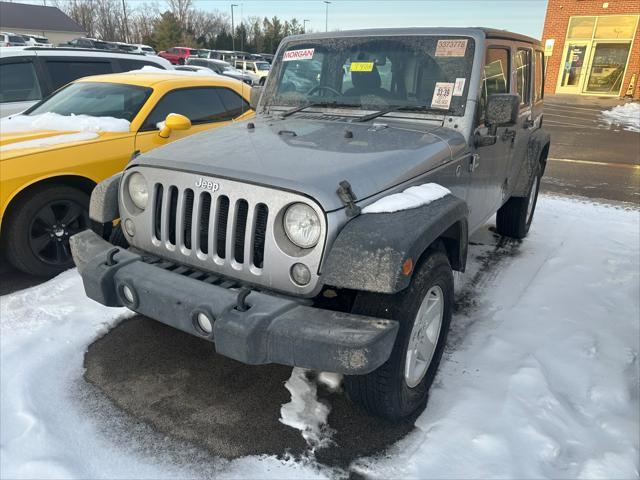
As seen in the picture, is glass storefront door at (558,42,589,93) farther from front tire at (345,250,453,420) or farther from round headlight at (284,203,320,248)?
round headlight at (284,203,320,248)

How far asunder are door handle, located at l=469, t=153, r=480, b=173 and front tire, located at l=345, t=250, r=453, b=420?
96 centimetres

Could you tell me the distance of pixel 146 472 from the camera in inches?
90.4

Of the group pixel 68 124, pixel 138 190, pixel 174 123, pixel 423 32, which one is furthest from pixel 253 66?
pixel 138 190

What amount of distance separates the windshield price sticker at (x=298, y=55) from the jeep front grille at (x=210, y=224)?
175 cm

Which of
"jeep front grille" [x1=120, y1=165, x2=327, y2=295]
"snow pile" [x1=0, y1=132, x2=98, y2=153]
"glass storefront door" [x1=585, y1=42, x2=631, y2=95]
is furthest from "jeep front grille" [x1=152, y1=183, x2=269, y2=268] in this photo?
"glass storefront door" [x1=585, y1=42, x2=631, y2=95]

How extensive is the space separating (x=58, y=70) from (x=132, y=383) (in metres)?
5.38

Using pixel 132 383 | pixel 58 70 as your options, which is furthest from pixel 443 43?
pixel 58 70

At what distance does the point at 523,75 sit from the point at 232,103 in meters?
3.16

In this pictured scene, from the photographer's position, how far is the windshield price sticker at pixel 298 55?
3.79 meters

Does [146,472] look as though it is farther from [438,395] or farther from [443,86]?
[443,86]

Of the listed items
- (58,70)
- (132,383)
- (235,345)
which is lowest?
(132,383)

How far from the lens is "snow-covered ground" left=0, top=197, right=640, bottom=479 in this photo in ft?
7.62

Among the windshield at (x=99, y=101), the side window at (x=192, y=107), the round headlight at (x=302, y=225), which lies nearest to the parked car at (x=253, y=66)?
the side window at (x=192, y=107)

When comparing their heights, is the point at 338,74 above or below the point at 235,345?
above
